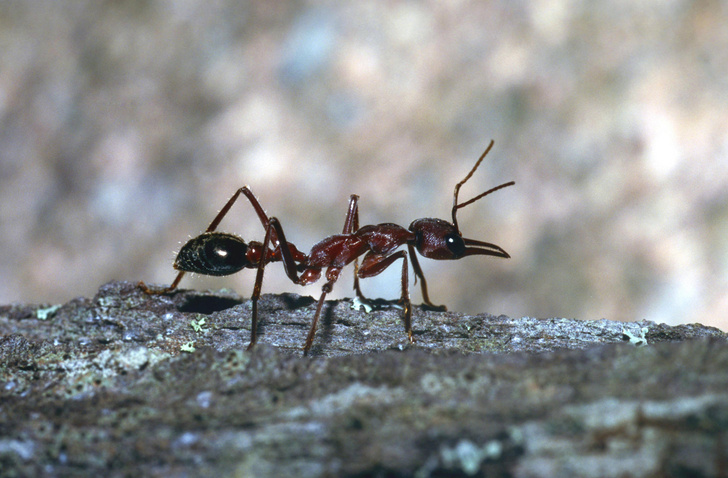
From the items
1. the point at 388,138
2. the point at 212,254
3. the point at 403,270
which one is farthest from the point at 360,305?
the point at 388,138

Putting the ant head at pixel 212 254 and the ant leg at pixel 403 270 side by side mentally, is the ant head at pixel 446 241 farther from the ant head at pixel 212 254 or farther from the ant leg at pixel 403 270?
the ant head at pixel 212 254

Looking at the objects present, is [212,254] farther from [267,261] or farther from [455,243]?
[455,243]

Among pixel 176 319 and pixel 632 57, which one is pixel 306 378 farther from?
pixel 632 57

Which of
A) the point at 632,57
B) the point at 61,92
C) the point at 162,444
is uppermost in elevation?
the point at 632,57

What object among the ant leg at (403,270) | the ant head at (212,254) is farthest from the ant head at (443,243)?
the ant head at (212,254)

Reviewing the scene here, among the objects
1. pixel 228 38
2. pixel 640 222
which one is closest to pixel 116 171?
pixel 228 38
